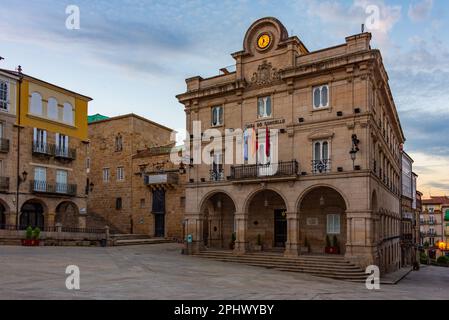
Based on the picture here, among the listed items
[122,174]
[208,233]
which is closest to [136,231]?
[122,174]

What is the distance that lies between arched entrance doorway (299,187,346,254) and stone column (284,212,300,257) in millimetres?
902

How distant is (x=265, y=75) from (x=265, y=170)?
575 cm

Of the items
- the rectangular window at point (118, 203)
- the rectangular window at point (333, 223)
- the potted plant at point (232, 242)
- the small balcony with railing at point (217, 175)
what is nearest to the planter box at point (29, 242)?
the small balcony with railing at point (217, 175)

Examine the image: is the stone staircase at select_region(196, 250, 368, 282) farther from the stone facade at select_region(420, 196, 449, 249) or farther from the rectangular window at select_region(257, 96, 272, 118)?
the stone facade at select_region(420, 196, 449, 249)

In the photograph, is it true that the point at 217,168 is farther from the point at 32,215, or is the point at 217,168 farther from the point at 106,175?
the point at 106,175

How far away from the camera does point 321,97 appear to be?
2436 centimetres

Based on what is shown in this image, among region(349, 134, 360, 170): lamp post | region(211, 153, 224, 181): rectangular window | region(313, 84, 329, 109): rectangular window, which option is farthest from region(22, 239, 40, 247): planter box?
region(349, 134, 360, 170): lamp post

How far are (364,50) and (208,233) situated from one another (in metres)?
15.5

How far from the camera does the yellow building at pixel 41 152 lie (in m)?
32.3

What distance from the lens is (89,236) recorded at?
32.3 meters

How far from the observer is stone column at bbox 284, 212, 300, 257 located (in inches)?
938

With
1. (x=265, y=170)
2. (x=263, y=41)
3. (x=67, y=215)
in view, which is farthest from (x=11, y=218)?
(x=263, y=41)

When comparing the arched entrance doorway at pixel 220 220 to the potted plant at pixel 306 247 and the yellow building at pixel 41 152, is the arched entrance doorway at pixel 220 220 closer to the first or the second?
the potted plant at pixel 306 247
